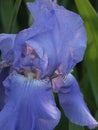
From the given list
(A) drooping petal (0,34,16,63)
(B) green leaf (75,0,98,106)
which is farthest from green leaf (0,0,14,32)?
(A) drooping petal (0,34,16,63)

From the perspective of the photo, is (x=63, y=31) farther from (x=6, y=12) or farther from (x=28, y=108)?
(x=6, y=12)

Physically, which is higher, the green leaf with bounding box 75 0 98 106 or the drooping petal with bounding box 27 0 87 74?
the drooping petal with bounding box 27 0 87 74

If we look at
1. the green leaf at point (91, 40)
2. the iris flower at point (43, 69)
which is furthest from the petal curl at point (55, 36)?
the green leaf at point (91, 40)

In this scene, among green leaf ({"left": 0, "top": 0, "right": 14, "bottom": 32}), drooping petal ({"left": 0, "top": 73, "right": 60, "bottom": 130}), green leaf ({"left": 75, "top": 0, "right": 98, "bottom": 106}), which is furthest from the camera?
green leaf ({"left": 0, "top": 0, "right": 14, "bottom": 32})

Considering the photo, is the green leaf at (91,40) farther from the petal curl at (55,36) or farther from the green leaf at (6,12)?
the green leaf at (6,12)

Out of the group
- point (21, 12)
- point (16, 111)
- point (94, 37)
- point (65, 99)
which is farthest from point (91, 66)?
point (21, 12)

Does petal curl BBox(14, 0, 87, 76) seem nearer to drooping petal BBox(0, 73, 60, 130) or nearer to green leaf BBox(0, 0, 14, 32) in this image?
drooping petal BBox(0, 73, 60, 130)

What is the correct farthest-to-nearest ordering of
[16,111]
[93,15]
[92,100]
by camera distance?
[92,100] < [93,15] < [16,111]

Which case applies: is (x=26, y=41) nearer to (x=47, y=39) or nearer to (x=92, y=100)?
(x=47, y=39)
